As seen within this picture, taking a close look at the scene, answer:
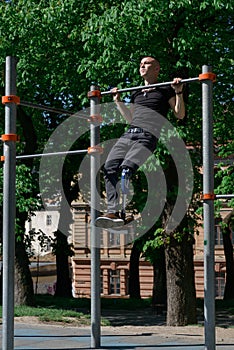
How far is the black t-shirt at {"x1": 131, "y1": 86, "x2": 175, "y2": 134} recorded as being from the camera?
788 cm

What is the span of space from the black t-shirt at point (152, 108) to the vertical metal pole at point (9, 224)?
137 cm

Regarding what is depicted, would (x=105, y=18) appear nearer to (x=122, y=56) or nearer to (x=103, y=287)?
(x=122, y=56)

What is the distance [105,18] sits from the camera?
14.5m

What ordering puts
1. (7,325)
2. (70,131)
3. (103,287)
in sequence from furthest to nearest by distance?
(103,287)
(70,131)
(7,325)

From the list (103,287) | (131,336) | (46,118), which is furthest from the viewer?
(103,287)

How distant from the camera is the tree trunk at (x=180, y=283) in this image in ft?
51.7

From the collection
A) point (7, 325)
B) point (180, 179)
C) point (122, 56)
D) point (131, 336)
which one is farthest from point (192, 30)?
point (7, 325)

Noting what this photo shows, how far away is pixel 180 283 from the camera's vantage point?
15.8 m

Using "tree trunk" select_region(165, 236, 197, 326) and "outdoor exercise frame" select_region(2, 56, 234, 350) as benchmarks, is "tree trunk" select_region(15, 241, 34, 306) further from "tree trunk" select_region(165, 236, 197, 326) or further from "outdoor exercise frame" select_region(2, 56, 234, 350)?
"outdoor exercise frame" select_region(2, 56, 234, 350)

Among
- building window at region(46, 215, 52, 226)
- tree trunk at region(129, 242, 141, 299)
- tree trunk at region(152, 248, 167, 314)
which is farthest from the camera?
building window at region(46, 215, 52, 226)

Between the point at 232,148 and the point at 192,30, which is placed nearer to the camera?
the point at 192,30

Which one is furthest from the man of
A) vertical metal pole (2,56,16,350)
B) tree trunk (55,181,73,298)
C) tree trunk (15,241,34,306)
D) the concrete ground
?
tree trunk (55,181,73,298)

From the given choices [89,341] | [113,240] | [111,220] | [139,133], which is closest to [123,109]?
[139,133]

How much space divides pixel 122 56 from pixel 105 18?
0.85m
